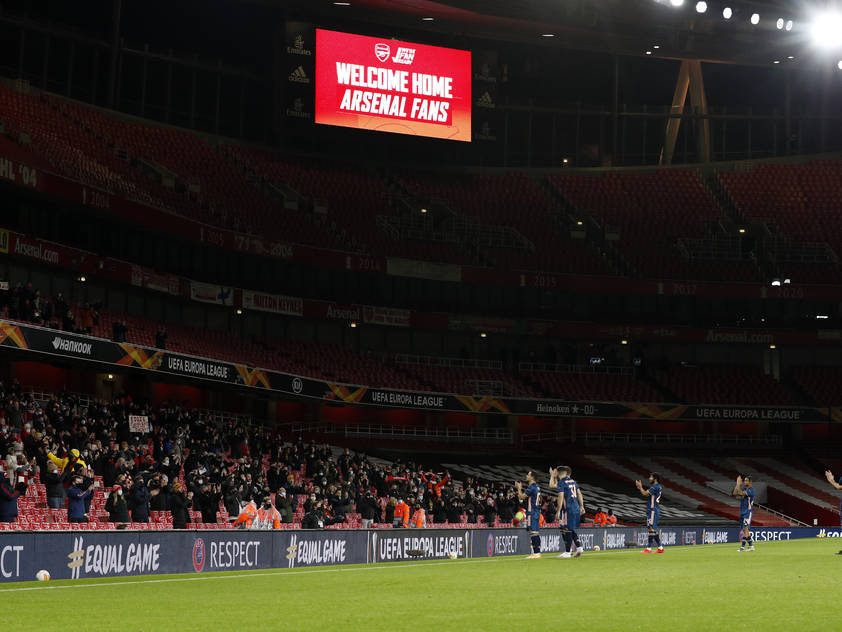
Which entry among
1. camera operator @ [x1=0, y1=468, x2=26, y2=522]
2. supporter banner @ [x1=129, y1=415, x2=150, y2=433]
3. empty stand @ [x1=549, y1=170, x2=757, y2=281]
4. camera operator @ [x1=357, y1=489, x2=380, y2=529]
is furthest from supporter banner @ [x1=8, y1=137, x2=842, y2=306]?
camera operator @ [x1=0, y1=468, x2=26, y2=522]

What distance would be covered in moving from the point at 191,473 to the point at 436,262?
29.5m

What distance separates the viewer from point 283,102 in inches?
2263

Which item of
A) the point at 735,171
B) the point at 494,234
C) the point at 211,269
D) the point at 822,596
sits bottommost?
the point at 822,596

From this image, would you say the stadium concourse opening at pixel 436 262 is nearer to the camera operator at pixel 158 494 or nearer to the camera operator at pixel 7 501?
the camera operator at pixel 158 494

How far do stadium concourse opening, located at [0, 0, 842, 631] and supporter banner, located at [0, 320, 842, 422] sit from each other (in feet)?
0.50

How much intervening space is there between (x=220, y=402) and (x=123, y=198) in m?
11.7

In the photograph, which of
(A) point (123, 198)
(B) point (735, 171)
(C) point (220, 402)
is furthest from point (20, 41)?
(B) point (735, 171)


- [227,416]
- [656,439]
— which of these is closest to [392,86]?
[227,416]

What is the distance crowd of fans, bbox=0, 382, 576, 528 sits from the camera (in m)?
27.1

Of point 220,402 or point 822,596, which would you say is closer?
point 822,596

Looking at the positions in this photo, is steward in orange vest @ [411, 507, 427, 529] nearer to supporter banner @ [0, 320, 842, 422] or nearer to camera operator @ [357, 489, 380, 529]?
camera operator @ [357, 489, 380, 529]

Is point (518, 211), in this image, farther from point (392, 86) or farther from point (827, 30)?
point (827, 30)

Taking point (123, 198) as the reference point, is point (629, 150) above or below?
above

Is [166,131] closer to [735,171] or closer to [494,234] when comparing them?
[494,234]
